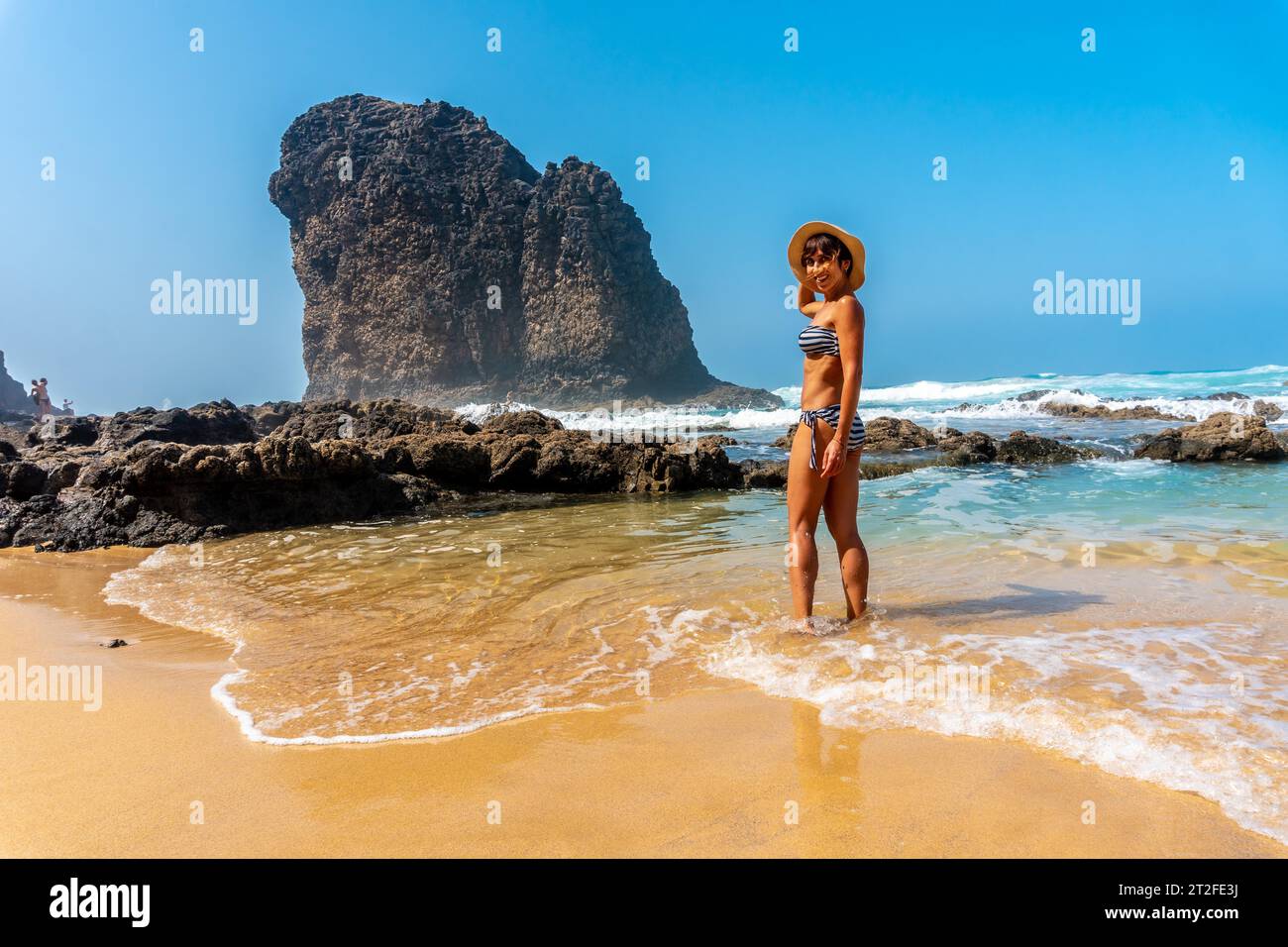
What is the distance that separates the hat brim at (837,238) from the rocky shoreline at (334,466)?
6.33 metres

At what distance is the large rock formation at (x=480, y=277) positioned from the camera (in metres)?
66.9

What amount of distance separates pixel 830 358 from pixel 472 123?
7835 centimetres

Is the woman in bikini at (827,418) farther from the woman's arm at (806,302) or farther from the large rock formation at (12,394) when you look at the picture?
the large rock formation at (12,394)

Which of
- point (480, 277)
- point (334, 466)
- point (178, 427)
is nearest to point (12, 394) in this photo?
point (480, 277)

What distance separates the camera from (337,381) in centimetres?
7156

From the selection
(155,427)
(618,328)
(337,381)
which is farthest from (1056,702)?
(337,381)

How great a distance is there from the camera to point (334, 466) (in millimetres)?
8586

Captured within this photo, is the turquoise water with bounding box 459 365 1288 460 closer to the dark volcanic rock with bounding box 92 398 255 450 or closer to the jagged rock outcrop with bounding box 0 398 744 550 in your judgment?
the jagged rock outcrop with bounding box 0 398 744 550

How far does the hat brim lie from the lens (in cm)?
378

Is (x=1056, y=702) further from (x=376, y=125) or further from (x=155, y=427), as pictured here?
(x=376, y=125)

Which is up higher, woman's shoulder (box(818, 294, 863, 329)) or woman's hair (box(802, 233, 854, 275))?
woman's hair (box(802, 233, 854, 275))

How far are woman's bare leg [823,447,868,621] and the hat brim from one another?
0.91 m
